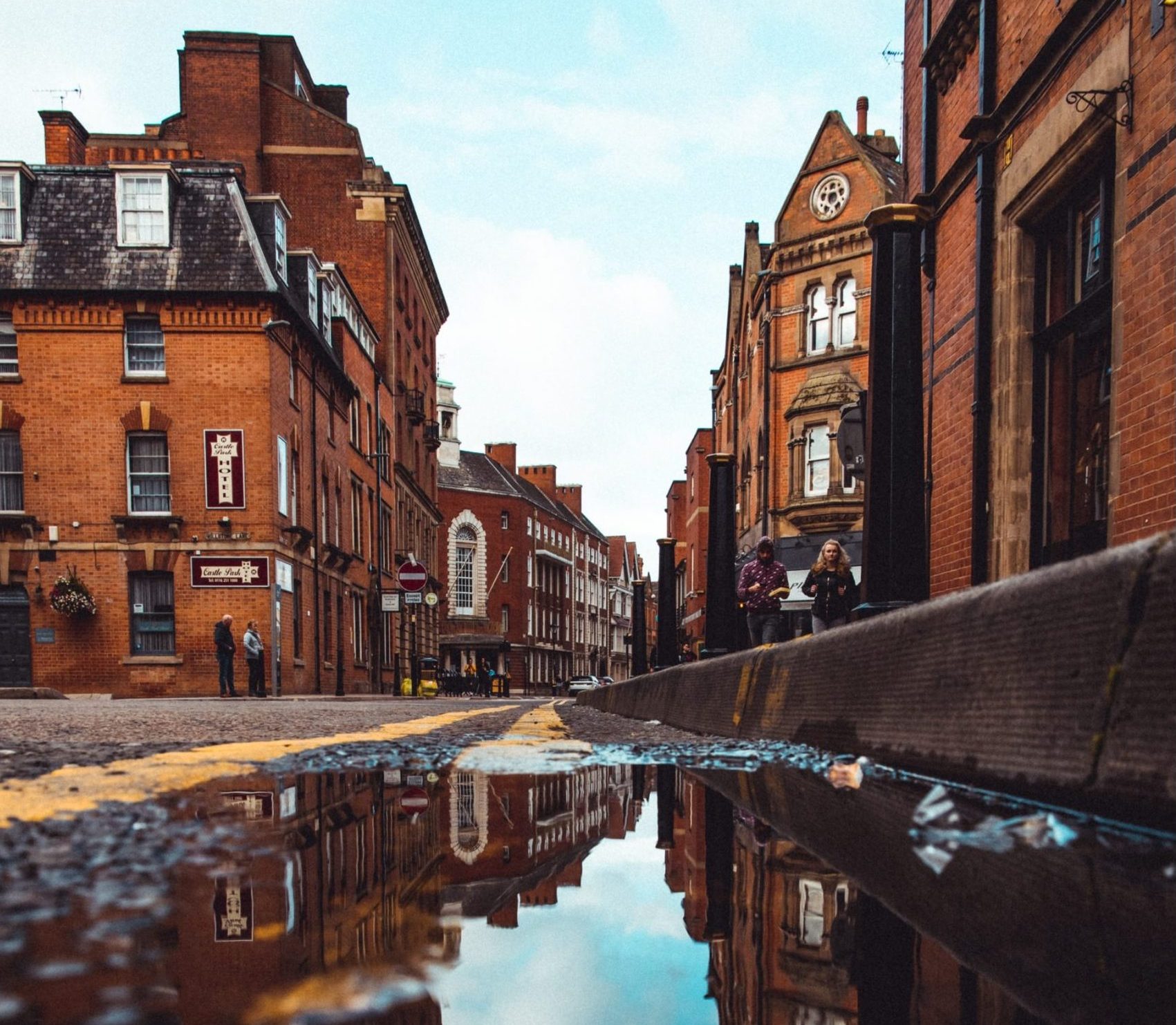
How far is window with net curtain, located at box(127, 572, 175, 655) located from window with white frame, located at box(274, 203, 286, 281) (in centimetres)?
810

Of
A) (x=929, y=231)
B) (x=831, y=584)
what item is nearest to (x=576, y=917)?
(x=831, y=584)

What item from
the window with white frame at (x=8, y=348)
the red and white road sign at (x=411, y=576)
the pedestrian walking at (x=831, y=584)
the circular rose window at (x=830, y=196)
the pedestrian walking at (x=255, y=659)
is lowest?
the pedestrian walking at (x=255, y=659)

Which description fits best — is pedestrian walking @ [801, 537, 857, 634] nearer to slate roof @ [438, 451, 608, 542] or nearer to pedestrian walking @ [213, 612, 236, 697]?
pedestrian walking @ [213, 612, 236, 697]

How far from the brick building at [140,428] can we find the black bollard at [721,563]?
49.6 ft

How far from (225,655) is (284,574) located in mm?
3050

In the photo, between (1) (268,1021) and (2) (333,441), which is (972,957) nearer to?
(1) (268,1021)

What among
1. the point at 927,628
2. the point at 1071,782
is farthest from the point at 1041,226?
the point at 1071,782

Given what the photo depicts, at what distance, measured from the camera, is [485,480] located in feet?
248

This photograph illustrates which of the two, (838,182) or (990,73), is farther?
(838,182)

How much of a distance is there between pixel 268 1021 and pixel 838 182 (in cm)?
2954

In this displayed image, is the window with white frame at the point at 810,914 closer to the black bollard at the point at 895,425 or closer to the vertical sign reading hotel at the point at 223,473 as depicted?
the black bollard at the point at 895,425

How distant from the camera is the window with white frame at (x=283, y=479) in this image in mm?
24656

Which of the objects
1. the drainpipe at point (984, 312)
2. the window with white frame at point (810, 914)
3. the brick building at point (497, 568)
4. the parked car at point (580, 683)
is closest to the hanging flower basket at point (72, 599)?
the drainpipe at point (984, 312)

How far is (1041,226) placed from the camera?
26.8 ft
